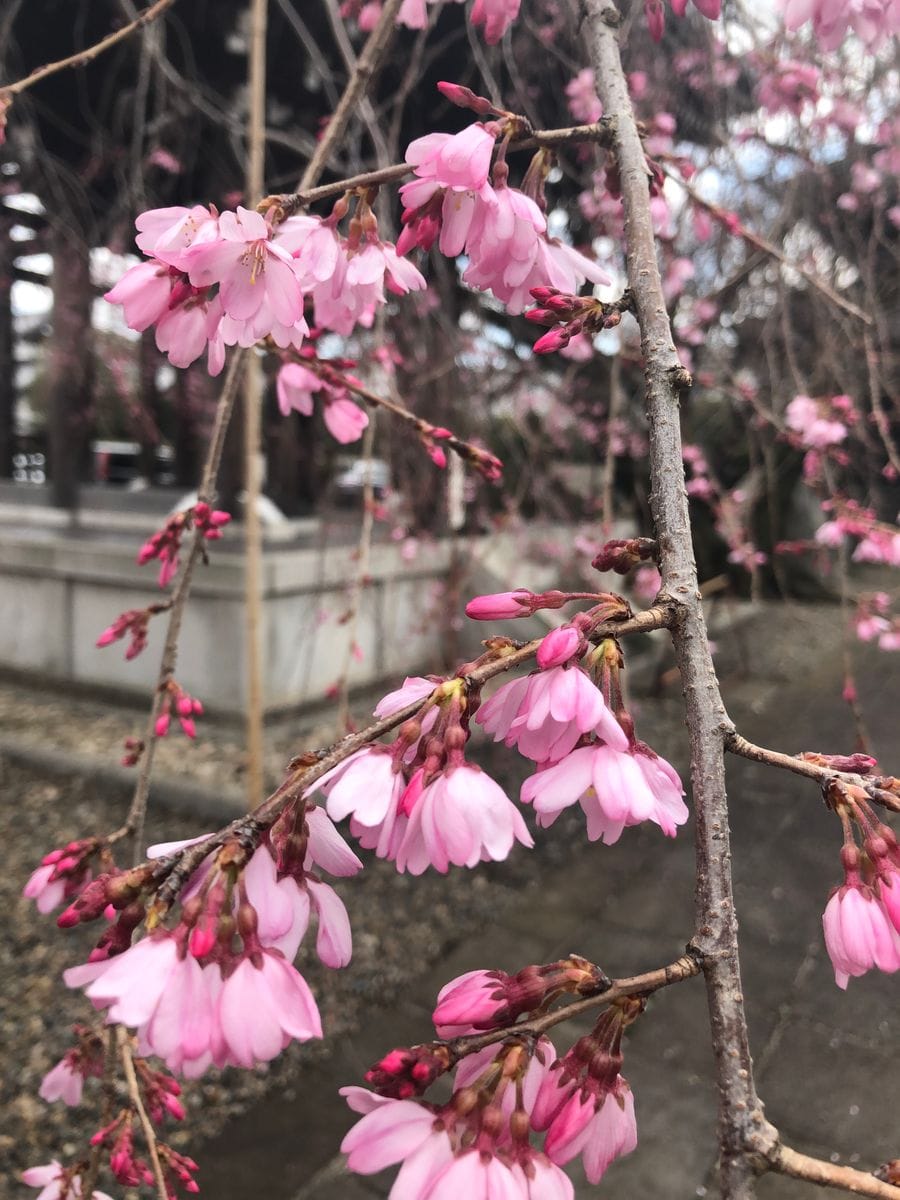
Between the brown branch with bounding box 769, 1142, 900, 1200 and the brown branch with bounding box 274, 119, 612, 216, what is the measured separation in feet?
1.81

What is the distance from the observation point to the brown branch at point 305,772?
0.41 m

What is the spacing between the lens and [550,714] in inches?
19.4

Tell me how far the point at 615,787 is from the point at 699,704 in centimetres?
6

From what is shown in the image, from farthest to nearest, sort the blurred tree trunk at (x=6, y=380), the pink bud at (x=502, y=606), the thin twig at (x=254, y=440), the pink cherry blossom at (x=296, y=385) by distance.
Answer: the blurred tree trunk at (x=6, y=380) < the thin twig at (x=254, y=440) < the pink cherry blossom at (x=296, y=385) < the pink bud at (x=502, y=606)

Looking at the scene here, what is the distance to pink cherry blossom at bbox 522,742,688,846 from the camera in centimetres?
47

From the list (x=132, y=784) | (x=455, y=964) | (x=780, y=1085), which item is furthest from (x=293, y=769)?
(x=132, y=784)

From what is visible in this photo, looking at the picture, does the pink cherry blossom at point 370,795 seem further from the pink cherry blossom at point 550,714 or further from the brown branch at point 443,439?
the brown branch at point 443,439

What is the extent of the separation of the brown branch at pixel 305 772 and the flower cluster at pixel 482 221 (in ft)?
0.84

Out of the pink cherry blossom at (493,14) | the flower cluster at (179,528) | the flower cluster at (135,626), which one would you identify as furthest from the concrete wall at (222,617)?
the pink cherry blossom at (493,14)

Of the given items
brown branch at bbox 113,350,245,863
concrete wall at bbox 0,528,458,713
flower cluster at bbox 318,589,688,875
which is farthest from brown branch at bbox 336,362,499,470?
concrete wall at bbox 0,528,458,713

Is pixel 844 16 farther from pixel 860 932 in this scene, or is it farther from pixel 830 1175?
pixel 830 1175

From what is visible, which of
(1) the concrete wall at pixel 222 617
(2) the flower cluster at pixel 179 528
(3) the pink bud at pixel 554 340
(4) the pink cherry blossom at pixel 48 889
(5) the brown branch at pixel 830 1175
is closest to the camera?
(5) the brown branch at pixel 830 1175

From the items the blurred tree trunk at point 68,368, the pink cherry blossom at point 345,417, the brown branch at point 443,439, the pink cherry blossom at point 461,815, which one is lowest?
the pink cherry blossom at point 461,815

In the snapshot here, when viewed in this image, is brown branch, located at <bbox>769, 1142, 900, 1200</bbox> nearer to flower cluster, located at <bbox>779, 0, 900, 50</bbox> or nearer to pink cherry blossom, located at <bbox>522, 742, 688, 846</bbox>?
pink cherry blossom, located at <bbox>522, 742, 688, 846</bbox>
